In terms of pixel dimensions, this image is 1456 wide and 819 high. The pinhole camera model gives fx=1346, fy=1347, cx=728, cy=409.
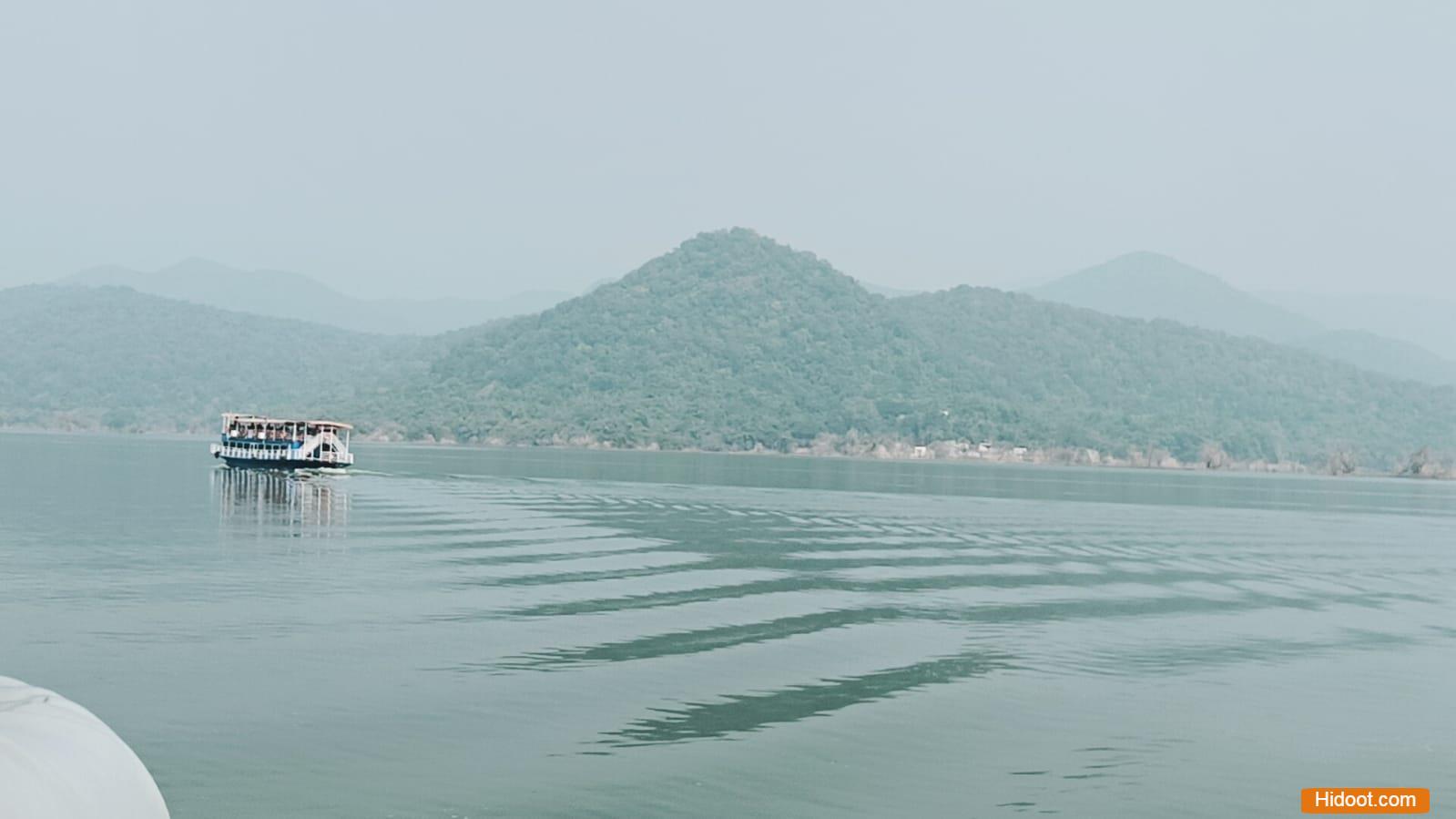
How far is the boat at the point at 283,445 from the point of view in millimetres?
87688

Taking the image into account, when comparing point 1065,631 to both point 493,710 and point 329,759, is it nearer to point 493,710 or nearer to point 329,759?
point 493,710

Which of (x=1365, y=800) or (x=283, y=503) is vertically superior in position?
(x=283, y=503)

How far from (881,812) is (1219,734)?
6.77m

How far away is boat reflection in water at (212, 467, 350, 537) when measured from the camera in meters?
46.7

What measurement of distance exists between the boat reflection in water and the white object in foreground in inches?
1400

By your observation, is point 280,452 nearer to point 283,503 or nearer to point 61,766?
point 283,503

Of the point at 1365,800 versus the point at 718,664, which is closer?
the point at 1365,800

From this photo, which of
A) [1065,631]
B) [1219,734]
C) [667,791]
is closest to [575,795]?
[667,791]

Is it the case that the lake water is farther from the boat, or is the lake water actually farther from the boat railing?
the boat

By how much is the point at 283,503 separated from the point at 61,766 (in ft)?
177

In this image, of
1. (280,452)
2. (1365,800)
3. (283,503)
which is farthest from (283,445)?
(1365,800)

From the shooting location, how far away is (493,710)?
18.4 meters

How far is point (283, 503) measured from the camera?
197 ft

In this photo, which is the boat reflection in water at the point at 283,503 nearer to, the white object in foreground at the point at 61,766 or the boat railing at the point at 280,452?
the boat railing at the point at 280,452
